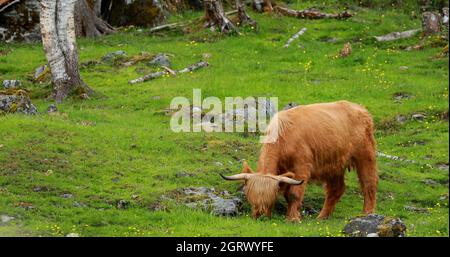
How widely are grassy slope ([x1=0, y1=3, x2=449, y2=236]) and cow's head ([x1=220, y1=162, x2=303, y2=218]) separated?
0.83ft

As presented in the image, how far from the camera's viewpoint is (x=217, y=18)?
35.3 metres

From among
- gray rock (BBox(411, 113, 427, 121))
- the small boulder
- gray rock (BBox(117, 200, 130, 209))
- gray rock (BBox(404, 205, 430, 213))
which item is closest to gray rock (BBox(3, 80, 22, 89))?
the small boulder

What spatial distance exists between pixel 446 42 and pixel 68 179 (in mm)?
17321

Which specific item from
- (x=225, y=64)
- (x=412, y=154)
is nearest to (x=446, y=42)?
(x=225, y=64)

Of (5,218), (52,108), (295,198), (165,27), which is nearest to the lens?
(5,218)

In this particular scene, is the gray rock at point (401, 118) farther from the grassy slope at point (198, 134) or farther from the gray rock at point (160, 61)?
the gray rock at point (160, 61)

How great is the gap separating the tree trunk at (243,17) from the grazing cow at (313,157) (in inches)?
621

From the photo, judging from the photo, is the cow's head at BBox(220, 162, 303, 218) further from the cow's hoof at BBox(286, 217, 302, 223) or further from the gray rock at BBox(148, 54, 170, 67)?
the gray rock at BBox(148, 54, 170, 67)

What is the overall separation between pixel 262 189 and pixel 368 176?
3.15 meters

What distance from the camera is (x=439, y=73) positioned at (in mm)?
30500

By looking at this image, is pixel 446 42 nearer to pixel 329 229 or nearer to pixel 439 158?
pixel 439 158

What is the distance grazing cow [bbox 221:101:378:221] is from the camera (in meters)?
18.1

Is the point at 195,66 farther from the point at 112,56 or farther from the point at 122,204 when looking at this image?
the point at 122,204

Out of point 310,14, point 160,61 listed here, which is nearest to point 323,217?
point 160,61
